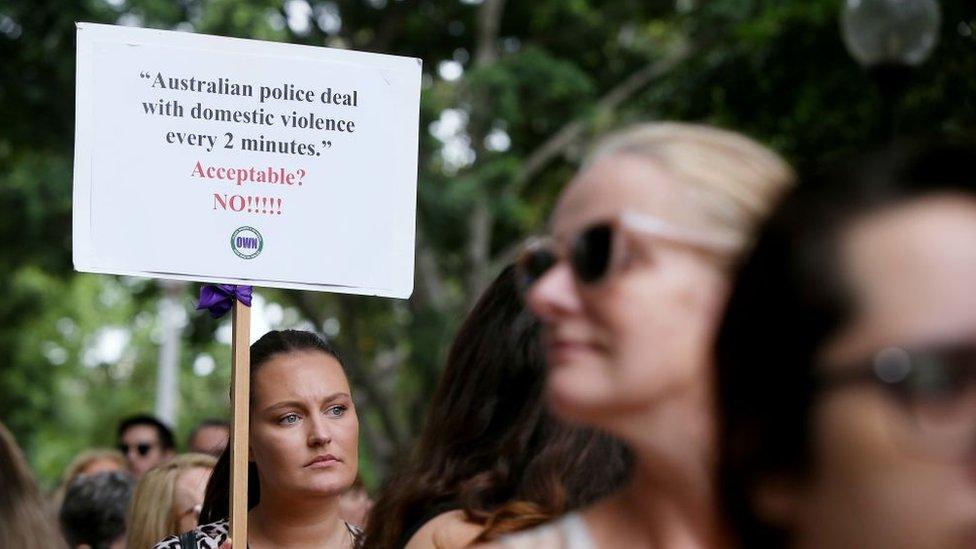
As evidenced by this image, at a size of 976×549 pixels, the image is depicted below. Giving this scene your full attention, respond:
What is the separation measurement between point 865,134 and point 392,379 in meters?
8.87

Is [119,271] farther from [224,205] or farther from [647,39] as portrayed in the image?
[647,39]

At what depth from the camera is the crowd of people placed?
1425mm

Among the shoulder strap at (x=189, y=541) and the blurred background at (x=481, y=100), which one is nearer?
the shoulder strap at (x=189, y=541)

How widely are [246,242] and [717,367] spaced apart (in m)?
2.48

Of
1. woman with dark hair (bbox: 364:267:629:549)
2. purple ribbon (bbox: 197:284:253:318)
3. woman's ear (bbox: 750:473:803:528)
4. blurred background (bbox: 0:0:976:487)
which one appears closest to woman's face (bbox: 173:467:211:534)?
purple ribbon (bbox: 197:284:253:318)

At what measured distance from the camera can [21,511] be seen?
3.20m

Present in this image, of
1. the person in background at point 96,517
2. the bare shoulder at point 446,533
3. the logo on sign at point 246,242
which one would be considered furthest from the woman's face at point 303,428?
the person in background at point 96,517

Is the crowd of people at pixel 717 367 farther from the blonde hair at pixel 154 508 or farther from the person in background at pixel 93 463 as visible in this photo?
the person in background at pixel 93 463

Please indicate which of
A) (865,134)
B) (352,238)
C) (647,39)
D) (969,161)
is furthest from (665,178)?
(647,39)

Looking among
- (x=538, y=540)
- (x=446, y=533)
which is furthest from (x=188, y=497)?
(x=538, y=540)

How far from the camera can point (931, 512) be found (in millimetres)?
1435

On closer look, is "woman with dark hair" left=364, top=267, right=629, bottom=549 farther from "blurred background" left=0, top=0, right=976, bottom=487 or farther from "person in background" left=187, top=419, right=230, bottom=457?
"blurred background" left=0, top=0, right=976, bottom=487

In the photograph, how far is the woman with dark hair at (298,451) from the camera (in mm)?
4207

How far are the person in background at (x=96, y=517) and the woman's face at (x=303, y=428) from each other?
86.2 inches
